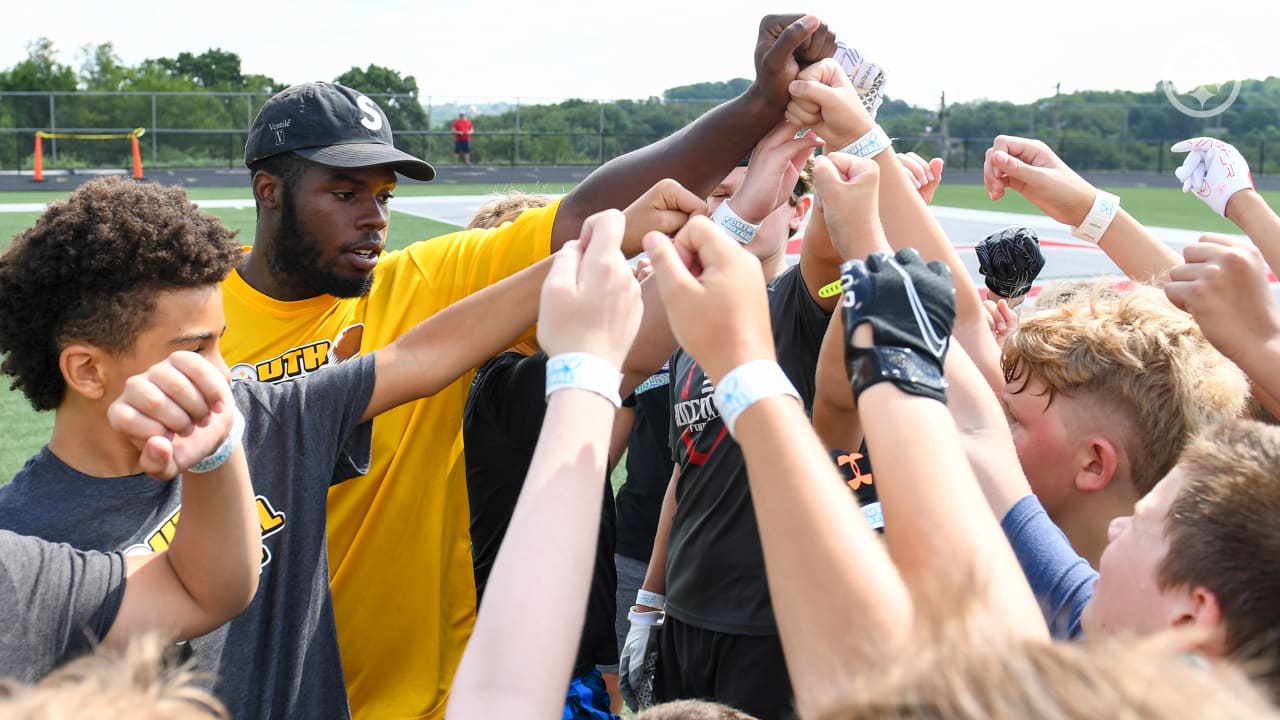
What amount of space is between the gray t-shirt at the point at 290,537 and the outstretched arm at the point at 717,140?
2.69ft

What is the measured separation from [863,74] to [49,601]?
86.5 inches

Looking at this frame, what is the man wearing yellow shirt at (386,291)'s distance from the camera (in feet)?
8.95

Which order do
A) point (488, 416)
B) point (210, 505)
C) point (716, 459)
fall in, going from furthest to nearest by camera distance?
1. point (488, 416)
2. point (716, 459)
3. point (210, 505)

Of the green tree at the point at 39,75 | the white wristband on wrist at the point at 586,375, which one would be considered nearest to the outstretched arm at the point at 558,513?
the white wristband on wrist at the point at 586,375

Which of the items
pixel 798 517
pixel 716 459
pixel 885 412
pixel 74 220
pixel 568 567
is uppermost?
pixel 74 220

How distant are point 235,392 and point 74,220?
46cm

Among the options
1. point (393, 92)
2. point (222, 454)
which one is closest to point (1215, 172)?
point (222, 454)

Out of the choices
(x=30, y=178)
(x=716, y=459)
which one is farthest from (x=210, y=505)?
(x=30, y=178)

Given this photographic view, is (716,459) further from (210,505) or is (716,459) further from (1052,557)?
(210,505)

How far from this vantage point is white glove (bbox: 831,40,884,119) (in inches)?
108

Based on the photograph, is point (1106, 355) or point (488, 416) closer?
point (1106, 355)

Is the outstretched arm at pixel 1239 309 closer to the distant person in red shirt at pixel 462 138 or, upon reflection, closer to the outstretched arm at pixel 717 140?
the outstretched arm at pixel 717 140

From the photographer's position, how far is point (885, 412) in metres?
1.39

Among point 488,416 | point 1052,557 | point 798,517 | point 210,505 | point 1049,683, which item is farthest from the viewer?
point 488,416
